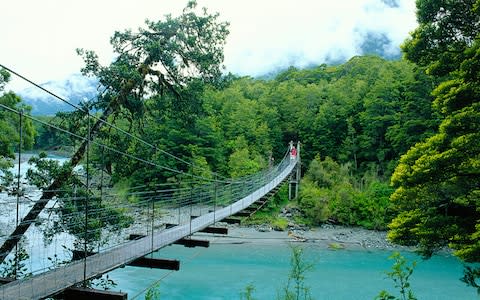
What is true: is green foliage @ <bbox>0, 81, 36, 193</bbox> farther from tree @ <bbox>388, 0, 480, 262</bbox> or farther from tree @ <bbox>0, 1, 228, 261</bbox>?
tree @ <bbox>388, 0, 480, 262</bbox>

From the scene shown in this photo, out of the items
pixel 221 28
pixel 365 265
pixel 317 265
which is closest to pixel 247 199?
pixel 221 28

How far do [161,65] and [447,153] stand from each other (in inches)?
123

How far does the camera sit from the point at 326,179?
16.6m

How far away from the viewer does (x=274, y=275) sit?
30.2 ft

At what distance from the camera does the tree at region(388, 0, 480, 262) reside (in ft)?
13.3

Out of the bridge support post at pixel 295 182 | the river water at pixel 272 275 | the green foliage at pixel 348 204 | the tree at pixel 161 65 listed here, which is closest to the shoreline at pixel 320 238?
the green foliage at pixel 348 204

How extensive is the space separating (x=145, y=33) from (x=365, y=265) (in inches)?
302

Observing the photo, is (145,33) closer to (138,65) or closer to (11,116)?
Result: (138,65)

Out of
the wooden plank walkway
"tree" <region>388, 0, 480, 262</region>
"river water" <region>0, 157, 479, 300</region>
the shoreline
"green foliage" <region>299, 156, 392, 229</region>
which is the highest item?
"tree" <region>388, 0, 480, 262</region>

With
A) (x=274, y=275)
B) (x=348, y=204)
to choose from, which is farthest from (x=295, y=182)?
(x=274, y=275)

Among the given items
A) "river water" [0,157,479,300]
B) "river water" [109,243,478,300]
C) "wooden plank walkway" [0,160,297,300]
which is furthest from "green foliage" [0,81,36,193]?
"river water" [109,243,478,300]

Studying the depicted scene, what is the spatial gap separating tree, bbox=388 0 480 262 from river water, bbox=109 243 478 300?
3145 millimetres

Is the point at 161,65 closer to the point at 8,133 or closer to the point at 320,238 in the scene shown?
the point at 8,133

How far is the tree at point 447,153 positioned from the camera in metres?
4.07
